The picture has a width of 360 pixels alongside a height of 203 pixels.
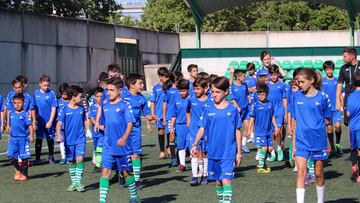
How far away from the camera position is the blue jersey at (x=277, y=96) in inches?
554

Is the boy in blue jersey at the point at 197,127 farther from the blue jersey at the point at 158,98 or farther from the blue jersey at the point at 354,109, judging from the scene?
the blue jersey at the point at 158,98

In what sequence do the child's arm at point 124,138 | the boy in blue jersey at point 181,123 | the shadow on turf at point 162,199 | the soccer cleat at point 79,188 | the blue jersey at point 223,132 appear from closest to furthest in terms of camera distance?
the blue jersey at point 223,132 → the child's arm at point 124,138 → the shadow on turf at point 162,199 → the soccer cleat at point 79,188 → the boy in blue jersey at point 181,123

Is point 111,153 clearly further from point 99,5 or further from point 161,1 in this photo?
point 161,1

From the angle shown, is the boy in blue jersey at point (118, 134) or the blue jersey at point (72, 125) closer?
the boy in blue jersey at point (118, 134)

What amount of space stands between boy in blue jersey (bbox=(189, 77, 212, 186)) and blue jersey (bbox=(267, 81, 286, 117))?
2.22 metres

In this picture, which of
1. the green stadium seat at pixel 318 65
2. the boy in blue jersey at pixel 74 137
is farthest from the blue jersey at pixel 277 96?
the green stadium seat at pixel 318 65

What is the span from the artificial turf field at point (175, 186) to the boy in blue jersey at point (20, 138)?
0.84 feet

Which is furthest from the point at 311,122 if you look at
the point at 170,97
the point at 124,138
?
the point at 170,97

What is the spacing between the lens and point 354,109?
11.4 meters

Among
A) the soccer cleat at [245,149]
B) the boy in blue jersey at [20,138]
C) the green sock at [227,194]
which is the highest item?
the boy in blue jersey at [20,138]

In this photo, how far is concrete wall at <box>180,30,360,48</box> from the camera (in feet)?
155

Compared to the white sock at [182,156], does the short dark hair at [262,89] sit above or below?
above

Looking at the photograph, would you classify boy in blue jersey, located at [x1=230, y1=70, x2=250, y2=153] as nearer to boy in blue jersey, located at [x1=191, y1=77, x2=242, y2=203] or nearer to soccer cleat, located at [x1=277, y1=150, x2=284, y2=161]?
soccer cleat, located at [x1=277, y1=150, x2=284, y2=161]

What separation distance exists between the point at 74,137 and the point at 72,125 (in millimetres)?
201
